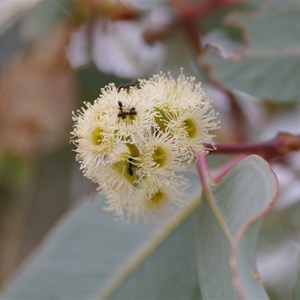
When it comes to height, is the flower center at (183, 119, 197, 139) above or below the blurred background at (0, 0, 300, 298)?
above

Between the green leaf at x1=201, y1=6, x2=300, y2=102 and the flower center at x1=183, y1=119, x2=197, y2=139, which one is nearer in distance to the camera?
the flower center at x1=183, y1=119, x2=197, y2=139

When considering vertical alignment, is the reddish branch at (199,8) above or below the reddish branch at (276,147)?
below

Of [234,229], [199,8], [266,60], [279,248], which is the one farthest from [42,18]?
[234,229]

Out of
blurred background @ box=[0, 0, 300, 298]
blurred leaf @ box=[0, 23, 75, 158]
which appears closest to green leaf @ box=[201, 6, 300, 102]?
blurred background @ box=[0, 0, 300, 298]

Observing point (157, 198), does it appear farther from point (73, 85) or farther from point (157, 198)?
point (73, 85)

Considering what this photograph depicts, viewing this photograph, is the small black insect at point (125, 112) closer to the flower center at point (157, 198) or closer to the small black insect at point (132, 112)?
the small black insect at point (132, 112)

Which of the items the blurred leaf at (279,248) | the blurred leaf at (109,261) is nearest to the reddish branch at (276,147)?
the blurred leaf at (109,261)

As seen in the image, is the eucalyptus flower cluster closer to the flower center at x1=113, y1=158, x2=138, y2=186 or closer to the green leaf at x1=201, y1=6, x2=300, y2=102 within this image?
the flower center at x1=113, y1=158, x2=138, y2=186
